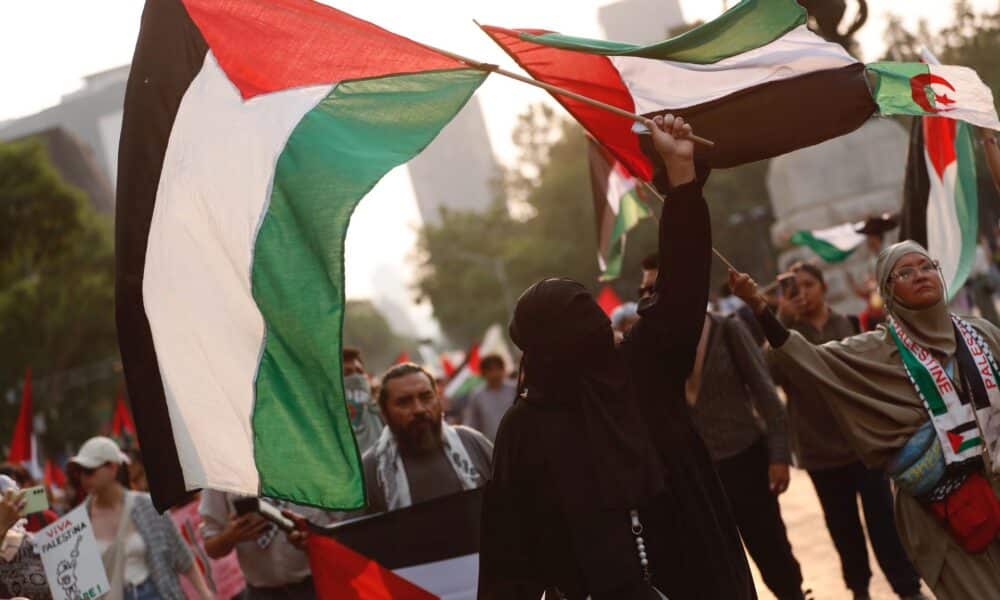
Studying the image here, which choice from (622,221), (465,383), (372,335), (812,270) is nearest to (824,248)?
(622,221)

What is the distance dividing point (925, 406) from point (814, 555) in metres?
3.79

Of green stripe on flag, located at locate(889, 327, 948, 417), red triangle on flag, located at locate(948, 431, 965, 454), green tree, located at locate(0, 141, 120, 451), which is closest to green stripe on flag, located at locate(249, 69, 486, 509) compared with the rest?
green stripe on flag, located at locate(889, 327, 948, 417)

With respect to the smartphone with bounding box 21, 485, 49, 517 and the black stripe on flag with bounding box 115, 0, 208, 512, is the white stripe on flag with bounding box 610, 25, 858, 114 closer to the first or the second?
the black stripe on flag with bounding box 115, 0, 208, 512

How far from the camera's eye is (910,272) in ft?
17.9

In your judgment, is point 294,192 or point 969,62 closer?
point 294,192

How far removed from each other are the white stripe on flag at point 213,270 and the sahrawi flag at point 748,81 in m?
1.13

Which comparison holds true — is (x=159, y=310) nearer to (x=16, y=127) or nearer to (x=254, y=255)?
(x=254, y=255)

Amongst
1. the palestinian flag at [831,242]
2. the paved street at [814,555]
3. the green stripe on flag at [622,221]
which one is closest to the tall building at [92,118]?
the palestinian flag at [831,242]

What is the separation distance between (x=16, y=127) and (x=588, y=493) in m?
177

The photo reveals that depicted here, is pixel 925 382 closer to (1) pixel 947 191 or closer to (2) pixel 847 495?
(2) pixel 847 495

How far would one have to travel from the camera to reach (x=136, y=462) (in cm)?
Result: 1090

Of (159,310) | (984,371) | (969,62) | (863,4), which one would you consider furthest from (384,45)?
(969,62)

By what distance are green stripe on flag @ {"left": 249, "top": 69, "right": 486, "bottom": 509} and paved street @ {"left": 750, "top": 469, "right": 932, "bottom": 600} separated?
13.5 ft

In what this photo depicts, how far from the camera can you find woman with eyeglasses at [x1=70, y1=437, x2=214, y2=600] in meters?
6.89
